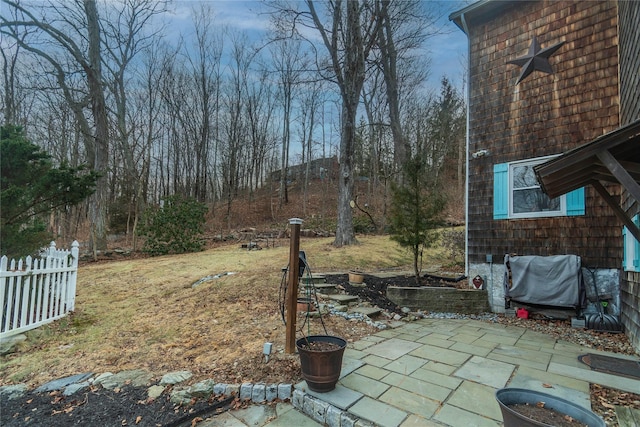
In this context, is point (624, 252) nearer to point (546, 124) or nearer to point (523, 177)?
point (523, 177)

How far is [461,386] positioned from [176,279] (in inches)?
243

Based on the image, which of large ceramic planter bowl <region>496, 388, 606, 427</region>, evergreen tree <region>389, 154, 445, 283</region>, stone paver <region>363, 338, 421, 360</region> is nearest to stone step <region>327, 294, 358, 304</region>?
stone paver <region>363, 338, 421, 360</region>

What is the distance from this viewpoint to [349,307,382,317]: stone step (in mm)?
4871

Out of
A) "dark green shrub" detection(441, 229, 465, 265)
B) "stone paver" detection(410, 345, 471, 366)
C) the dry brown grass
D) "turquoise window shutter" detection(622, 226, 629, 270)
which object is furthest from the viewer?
"dark green shrub" detection(441, 229, 465, 265)

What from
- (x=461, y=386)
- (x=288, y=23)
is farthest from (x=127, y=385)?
(x=288, y=23)

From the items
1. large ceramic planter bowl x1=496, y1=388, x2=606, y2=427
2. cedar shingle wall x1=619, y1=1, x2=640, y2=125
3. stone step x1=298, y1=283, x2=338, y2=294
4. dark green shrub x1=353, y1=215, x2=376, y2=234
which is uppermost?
cedar shingle wall x1=619, y1=1, x2=640, y2=125

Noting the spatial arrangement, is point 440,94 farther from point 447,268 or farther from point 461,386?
point 461,386

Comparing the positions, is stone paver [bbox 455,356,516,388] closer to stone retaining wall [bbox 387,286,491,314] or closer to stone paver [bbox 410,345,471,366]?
stone paver [bbox 410,345,471,366]

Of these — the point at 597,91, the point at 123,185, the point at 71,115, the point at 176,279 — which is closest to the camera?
the point at 597,91

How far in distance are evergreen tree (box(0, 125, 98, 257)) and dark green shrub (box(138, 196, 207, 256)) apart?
6.45 metres

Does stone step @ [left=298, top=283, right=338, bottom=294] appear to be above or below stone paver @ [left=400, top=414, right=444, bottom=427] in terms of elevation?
above

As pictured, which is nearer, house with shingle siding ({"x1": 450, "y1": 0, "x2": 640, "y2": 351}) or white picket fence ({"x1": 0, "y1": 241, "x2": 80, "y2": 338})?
white picket fence ({"x1": 0, "y1": 241, "x2": 80, "y2": 338})

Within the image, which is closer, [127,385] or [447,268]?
[127,385]

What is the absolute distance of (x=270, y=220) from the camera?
19312mm
